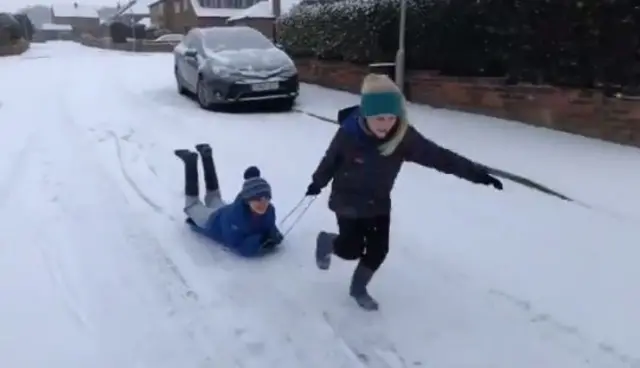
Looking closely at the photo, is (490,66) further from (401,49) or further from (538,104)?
(401,49)

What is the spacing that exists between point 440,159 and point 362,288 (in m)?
0.90

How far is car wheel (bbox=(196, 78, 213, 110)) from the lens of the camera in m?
12.8

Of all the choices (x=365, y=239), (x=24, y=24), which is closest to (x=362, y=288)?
(x=365, y=239)

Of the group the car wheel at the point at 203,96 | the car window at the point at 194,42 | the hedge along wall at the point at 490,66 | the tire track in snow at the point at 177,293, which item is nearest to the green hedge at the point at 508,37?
the hedge along wall at the point at 490,66

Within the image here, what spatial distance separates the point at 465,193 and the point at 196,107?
7.66 m

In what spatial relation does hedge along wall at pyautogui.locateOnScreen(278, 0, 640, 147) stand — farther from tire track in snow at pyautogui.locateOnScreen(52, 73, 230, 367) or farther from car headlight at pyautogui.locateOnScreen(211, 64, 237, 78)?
tire track in snow at pyautogui.locateOnScreen(52, 73, 230, 367)

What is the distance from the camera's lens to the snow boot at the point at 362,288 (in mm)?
4176

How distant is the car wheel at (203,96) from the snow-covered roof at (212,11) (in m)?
48.1

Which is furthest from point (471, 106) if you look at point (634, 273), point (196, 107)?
point (634, 273)

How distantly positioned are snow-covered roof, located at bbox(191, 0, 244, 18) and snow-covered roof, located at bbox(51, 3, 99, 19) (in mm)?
59505

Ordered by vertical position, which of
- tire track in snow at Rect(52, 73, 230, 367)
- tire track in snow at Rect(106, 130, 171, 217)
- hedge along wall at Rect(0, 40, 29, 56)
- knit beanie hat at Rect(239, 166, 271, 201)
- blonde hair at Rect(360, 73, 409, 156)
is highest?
blonde hair at Rect(360, 73, 409, 156)

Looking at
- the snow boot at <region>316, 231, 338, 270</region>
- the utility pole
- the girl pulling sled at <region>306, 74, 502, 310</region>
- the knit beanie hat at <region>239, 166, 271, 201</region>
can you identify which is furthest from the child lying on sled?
the utility pole

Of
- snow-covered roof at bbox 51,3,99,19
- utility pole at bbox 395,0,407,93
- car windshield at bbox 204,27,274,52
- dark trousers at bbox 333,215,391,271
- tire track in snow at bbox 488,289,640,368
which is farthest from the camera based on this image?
snow-covered roof at bbox 51,3,99,19

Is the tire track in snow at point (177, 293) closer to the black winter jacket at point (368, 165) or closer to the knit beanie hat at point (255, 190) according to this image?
the knit beanie hat at point (255, 190)
